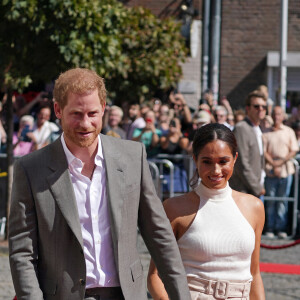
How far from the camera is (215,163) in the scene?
3855mm

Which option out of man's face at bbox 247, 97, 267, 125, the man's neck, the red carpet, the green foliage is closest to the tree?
the green foliage

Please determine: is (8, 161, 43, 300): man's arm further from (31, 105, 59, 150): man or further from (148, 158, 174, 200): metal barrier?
(31, 105, 59, 150): man

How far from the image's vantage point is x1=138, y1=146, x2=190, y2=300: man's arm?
3.37 m

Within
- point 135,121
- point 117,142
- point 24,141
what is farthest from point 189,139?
point 117,142

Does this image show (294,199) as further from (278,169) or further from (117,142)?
(117,142)

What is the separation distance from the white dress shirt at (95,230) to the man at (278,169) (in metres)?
8.06

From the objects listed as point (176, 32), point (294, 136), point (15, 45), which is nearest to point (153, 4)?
point (176, 32)

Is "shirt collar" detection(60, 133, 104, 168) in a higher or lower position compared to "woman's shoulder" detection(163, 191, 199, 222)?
higher

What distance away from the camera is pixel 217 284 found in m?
3.78

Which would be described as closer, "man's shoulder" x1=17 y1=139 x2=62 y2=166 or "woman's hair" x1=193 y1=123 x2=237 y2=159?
"man's shoulder" x1=17 y1=139 x2=62 y2=166

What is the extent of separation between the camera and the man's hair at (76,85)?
10.3 feet

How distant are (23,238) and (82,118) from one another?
0.53 m

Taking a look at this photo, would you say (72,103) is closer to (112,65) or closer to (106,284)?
(106,284)

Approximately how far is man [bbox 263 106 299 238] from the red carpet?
2.27 metres
